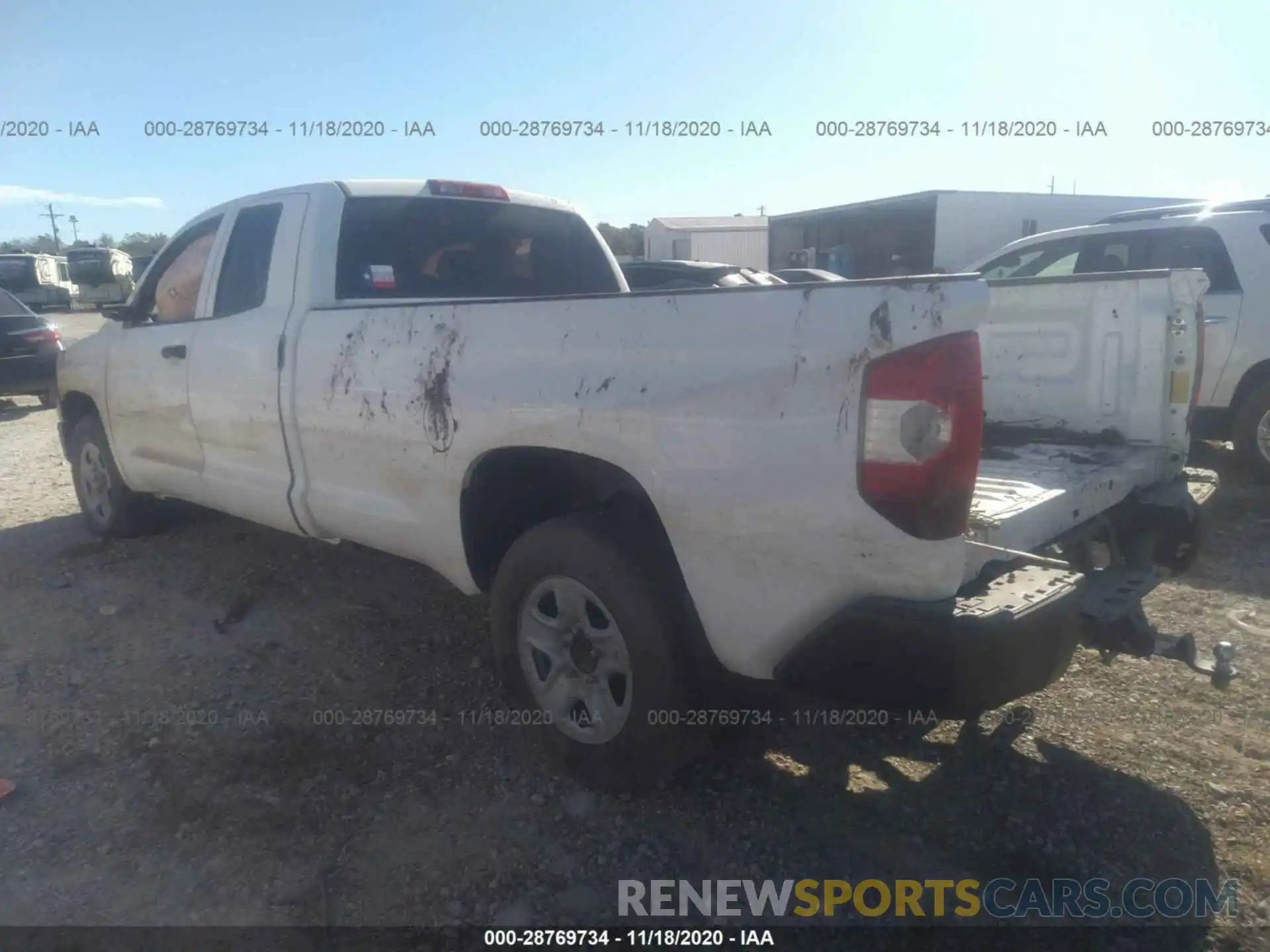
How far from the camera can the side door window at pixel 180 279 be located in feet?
15.3

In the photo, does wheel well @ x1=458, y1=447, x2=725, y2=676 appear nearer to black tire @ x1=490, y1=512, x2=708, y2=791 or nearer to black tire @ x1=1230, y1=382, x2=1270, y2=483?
black tire @ x1=490, y1=512, x2=708, y2=791

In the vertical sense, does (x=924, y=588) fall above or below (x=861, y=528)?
below

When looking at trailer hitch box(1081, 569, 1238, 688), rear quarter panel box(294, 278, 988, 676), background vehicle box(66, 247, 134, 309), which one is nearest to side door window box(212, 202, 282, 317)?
rear quarter panel box(294, 278, 988, 676)

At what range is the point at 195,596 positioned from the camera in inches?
189

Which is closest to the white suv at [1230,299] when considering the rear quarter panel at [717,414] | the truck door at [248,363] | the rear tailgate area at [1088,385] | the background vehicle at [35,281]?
the rear tailgate area at [1088,385]

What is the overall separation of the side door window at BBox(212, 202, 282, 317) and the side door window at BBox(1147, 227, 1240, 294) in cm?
615

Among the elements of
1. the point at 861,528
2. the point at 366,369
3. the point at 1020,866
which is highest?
the point at 366,369

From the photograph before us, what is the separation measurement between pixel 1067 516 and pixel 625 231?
44733 mm

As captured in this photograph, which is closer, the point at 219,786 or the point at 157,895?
the point at 157,895

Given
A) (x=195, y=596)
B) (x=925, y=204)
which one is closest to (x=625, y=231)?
(x=925, y=204)

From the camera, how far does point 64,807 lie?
2.99 m

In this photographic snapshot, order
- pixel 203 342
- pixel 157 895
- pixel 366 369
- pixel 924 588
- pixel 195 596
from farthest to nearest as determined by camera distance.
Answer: pixel 195 596 < pixel 203 342 < pixel 366 369 < pixel 157 895 < pixel 924 588

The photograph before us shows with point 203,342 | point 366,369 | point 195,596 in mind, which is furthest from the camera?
point 195,596

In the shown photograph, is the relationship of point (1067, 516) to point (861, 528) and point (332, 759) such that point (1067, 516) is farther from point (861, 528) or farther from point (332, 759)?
point (332, 759)
